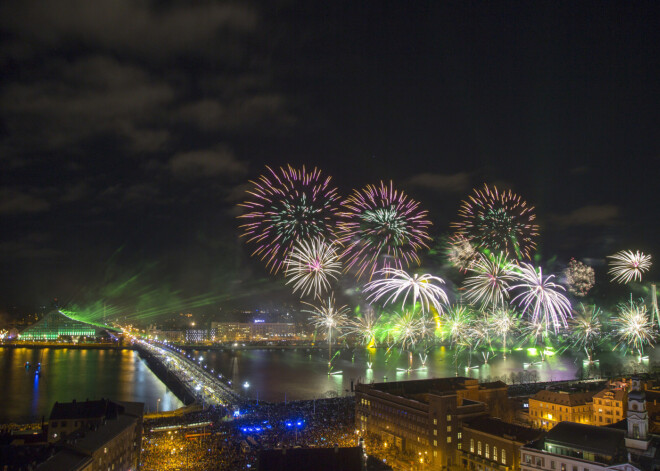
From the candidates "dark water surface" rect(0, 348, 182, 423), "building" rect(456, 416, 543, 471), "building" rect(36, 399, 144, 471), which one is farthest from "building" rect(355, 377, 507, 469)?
"dark water surface" rect(0, 348, 182, 423)

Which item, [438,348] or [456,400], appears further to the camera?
[438,348]

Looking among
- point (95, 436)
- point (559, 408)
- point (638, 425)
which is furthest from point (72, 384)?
point (638, 425)

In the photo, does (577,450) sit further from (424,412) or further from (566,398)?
(566,398)

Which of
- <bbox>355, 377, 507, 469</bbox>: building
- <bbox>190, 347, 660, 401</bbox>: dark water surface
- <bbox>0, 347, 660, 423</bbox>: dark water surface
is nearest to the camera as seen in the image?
<bbox>355, 377, 507, 469</bbox>: building

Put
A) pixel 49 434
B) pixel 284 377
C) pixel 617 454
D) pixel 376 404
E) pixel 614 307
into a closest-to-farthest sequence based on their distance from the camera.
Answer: pixel 617 454, pixel 49 434, pixel 376 404, pixel 284 377, pixel 614 307

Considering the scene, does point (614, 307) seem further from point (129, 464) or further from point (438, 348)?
point (129, 464)

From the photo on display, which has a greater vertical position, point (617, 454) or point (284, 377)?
point (617, 454)

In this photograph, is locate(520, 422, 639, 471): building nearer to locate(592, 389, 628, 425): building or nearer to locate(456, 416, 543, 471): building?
locate(456, 416, 543, 471): building

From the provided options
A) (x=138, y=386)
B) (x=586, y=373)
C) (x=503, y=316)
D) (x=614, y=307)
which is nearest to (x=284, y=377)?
(x=138, y=386)
